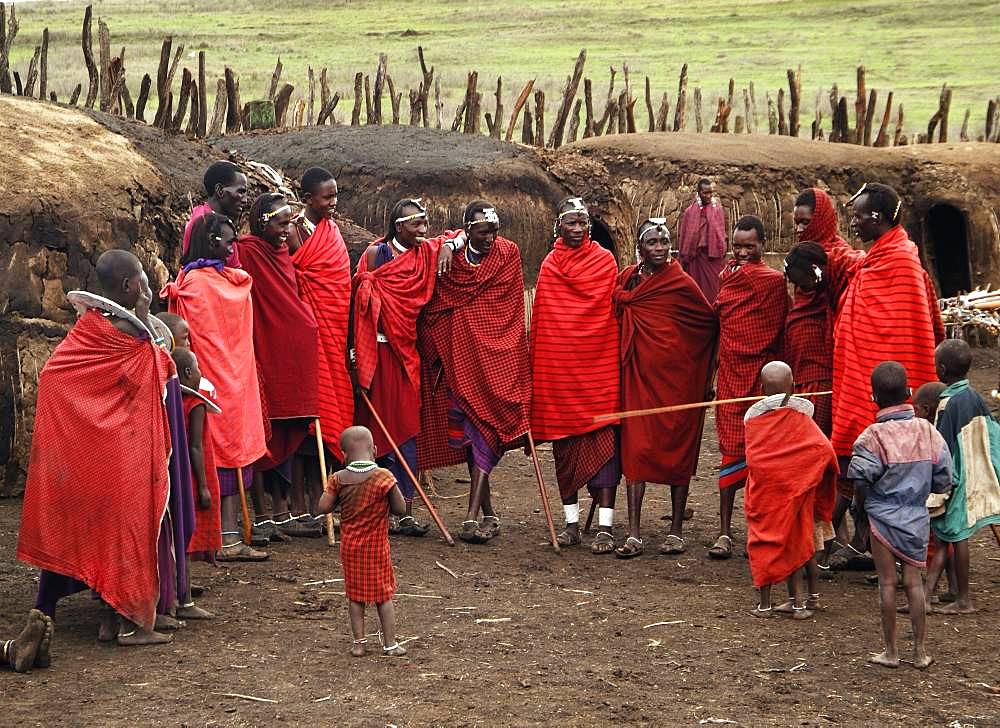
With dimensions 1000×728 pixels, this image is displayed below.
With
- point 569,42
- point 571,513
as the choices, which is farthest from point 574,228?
point 569,42

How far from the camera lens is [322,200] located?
27.2 feet

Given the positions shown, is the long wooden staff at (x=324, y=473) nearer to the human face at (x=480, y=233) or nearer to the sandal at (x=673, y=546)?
the human face at (x=480, y=233)

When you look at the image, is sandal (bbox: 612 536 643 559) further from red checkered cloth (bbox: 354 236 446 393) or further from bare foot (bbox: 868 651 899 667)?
bare foot (bbox: 868 651 899 667)

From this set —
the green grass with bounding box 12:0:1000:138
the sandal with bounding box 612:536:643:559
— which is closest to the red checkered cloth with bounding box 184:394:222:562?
the sandal with bounding box 612:536:643:559

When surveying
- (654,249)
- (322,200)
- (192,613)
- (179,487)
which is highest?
(322,200)

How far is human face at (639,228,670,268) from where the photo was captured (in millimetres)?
7875

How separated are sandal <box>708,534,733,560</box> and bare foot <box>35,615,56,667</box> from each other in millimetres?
3754

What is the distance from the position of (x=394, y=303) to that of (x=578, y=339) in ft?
3.66

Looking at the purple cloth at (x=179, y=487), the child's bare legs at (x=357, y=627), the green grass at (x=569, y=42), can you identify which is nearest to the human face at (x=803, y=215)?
the child's bare legs at (x=357, y=627)

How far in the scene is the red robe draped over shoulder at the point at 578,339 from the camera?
8.16 m

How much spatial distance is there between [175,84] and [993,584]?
2986 centimetres

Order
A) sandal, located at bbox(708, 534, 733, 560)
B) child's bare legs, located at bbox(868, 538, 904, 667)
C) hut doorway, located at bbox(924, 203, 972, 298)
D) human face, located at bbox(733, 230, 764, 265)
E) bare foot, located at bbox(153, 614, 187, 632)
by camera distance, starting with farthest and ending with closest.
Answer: hut doorway, located at bbox(924, 203, 972, 298) → sandal, located at bbox(708, 534, 733, 560) → human face, located at bbox(733, 230, 764, 265) → bare foot, located at bbox(153, 614, 187, 632) → child's bare legs, located at bbox(868, 538, 904, 667)

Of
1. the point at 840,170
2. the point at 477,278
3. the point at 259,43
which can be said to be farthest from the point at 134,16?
the point at 477,278

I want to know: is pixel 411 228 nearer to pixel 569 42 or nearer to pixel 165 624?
pixel 165 624
